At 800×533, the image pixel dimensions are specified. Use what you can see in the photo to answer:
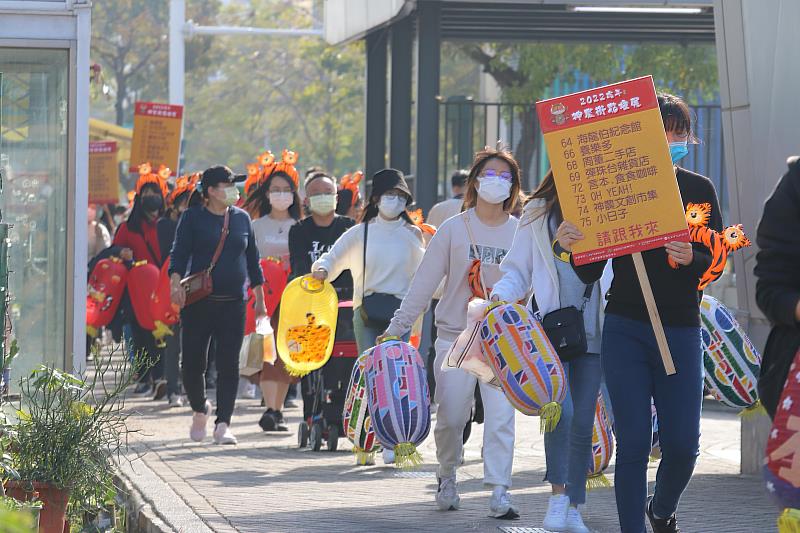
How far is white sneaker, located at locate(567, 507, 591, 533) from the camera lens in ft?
25.0

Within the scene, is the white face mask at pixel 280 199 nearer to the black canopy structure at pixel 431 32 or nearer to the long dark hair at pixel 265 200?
the long dark hair at pixel 265 200

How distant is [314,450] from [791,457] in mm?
7309

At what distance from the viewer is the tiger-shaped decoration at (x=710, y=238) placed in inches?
265

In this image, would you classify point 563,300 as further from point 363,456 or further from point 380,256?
point 380,256

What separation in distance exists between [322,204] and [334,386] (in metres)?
1.44

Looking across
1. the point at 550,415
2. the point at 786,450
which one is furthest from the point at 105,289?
the point at 786,450

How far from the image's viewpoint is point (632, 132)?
22.0 feet

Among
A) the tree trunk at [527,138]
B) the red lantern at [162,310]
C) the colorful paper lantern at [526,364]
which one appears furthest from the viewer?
the tree trunk at [527,138]

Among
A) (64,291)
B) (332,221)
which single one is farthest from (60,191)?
(332,221)

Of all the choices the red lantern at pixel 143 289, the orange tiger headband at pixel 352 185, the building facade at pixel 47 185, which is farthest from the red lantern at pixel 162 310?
the building facade at pixel 47 185

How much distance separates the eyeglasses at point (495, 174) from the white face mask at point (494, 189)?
0.5 inches

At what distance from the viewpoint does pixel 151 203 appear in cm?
1520

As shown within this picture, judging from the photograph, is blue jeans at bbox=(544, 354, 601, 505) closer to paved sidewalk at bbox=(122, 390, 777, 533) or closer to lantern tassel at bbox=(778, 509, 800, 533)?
paved sidewalk at bbox=(122, 390, 777, 533)

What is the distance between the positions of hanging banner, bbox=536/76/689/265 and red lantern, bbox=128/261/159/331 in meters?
8.55
